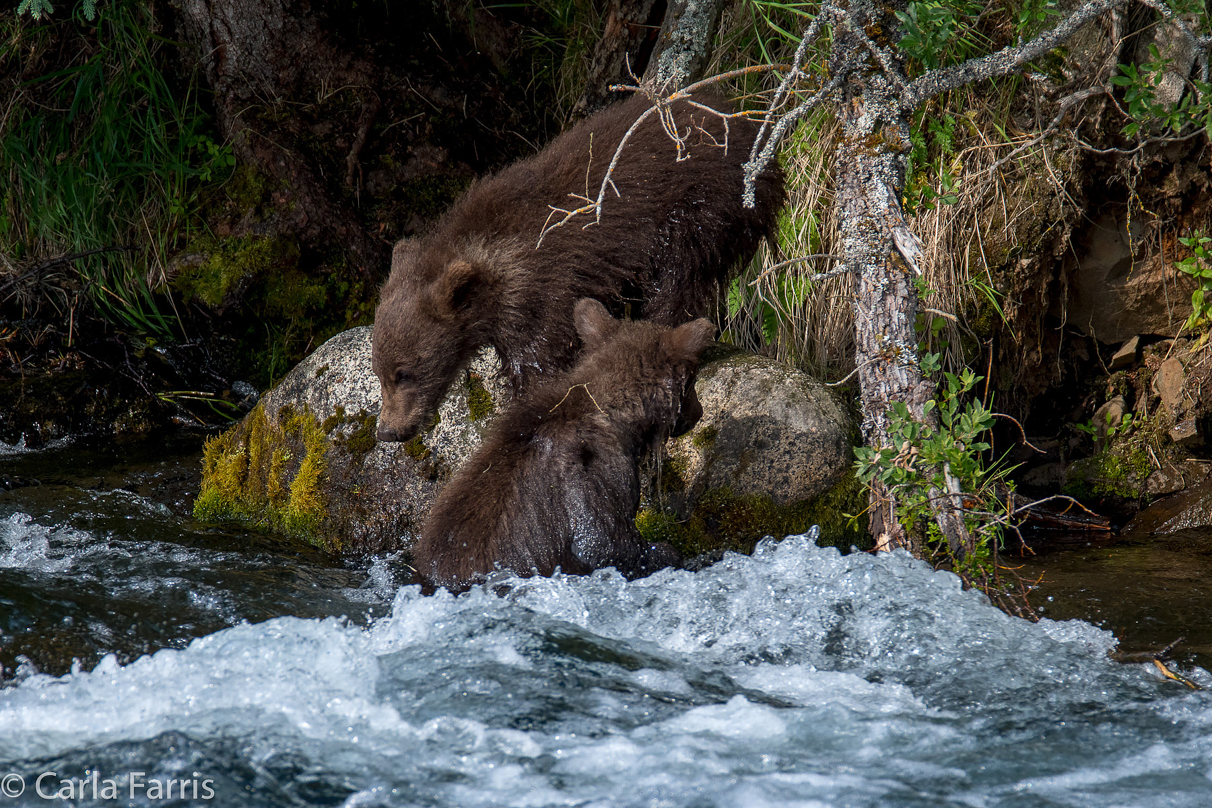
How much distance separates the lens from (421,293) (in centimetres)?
548

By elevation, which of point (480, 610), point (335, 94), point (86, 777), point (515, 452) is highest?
point (335, 94)

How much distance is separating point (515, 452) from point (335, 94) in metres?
4.31

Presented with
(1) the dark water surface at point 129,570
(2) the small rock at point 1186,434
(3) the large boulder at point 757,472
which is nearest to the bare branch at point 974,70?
(3) the large boulder at point 757,472

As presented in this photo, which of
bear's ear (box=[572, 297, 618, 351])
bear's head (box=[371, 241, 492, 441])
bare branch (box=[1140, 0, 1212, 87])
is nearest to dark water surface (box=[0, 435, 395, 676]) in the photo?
bear's head (box=[371, 241, 492, 441])

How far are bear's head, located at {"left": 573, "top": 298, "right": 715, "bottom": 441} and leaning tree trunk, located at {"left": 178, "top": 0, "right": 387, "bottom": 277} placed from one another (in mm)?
3180

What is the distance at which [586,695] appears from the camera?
10.2ft

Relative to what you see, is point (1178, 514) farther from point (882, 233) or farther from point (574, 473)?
point (574, 473)

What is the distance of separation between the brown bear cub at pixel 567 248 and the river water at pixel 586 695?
1703mm

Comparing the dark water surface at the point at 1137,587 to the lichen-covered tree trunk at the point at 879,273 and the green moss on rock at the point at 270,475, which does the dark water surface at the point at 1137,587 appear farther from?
the green moss on rock at the point at 270,475

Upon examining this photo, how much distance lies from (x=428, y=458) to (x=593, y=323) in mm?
→ 1166

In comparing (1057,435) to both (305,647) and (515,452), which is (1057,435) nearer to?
(515,452)

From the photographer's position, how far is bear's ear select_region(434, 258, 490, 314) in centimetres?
536

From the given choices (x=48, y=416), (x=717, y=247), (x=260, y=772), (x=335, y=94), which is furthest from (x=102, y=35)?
(x=260, y=772)

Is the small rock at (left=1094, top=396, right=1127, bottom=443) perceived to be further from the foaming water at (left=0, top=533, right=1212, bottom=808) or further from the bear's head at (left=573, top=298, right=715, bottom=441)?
the bear's head at (left=573, top=298, right=715, bottom=441)
